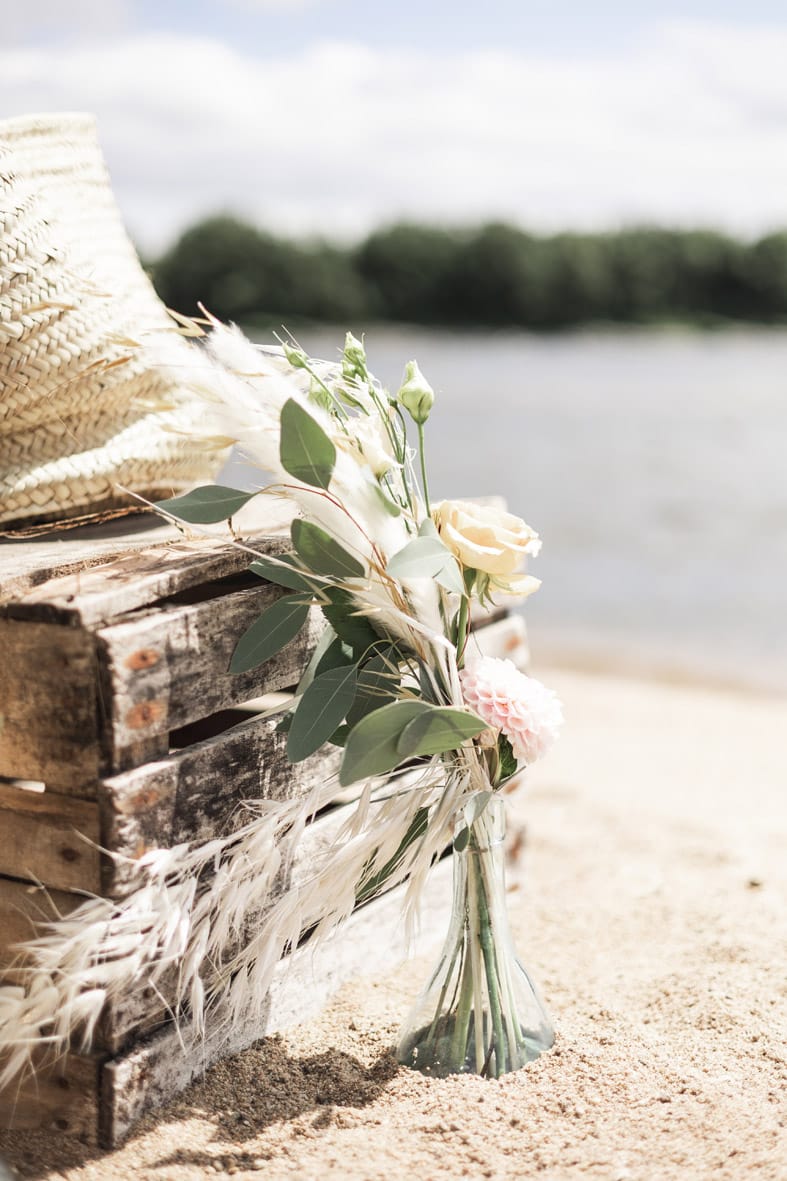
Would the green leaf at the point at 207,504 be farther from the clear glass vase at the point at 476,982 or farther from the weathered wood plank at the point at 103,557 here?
the clear glass vase at the point at 476,982

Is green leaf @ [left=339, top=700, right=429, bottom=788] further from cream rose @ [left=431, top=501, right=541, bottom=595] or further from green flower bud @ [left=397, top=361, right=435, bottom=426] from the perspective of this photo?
green flower bud @ [left=397, top=361, right=435, bottom=426]

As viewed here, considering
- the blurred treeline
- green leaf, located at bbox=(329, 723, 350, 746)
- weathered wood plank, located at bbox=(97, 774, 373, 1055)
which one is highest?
the blurred treeline

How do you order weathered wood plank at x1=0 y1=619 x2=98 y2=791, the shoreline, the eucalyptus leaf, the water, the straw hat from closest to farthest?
weathered wood plank at x1=0 y1=619 x2=98 y2=791 → the eucalyptus leaf → the straw hat → the shoreline → the water

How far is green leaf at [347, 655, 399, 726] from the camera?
1.57 m

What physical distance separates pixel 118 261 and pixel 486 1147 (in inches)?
62.9

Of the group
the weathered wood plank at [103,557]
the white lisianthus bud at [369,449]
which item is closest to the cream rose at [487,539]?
the white lisianthus bud at [369,449]

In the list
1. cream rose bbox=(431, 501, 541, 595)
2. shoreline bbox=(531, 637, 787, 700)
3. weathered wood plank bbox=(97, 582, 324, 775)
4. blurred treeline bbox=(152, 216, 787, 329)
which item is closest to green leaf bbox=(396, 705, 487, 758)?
cream rose bbox=(431, 501, 541, 595)

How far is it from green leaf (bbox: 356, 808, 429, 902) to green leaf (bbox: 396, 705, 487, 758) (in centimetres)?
19

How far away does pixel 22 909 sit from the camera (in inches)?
61.2

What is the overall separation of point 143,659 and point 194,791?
23cm

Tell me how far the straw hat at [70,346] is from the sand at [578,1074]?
39.3 inches

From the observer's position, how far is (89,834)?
4.79ft

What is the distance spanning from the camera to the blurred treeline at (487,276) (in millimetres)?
34688

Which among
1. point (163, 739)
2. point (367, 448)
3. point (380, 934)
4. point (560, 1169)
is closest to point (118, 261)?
point (367, 448)
